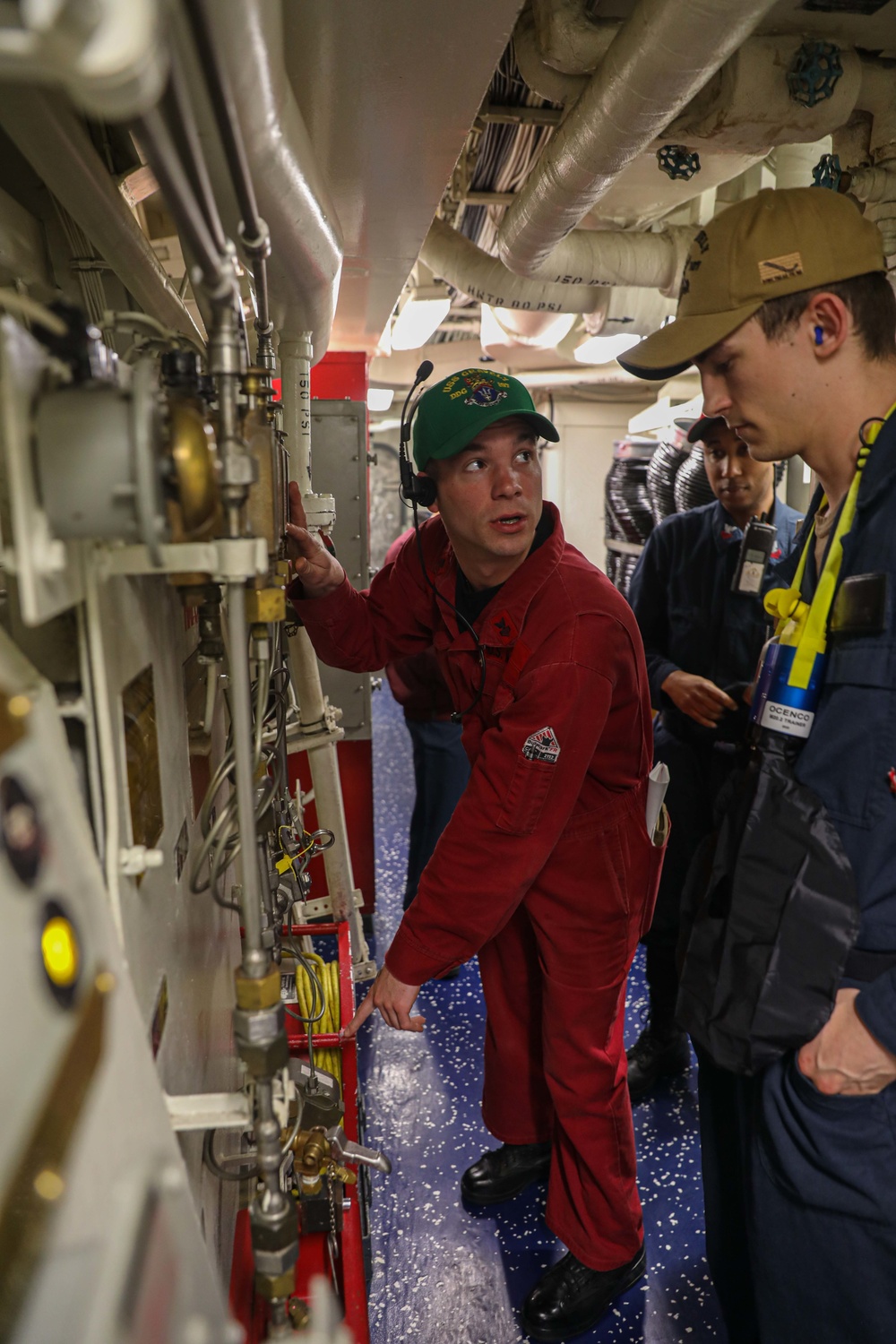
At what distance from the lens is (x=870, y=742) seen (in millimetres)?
1023

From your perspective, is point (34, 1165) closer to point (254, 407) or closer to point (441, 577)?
point (254, 407)

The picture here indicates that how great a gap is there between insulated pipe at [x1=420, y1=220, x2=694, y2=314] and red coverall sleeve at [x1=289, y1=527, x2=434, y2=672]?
4.40 ft

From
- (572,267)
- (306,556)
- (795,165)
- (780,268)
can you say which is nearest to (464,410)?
(306,556)

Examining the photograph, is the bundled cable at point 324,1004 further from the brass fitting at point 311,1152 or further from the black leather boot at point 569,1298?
the black leather boot at point 569,1298

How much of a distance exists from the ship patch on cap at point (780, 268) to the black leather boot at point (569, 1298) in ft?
5.85

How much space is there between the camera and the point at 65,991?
0.54 meters

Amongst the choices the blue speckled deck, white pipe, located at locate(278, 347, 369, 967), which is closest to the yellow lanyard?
white pipe, located at locate(278, 347, 369, 967)

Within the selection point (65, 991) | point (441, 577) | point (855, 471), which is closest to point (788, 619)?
point (855, 471)

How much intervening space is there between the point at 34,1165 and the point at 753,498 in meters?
2.13

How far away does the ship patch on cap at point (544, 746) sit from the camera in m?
1.38

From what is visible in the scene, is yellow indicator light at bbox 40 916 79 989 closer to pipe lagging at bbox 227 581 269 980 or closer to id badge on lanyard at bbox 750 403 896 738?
pipe lagging at bbox 227 581 269 980

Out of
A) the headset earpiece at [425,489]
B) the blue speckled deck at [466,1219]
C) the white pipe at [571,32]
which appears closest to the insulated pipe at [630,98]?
the white pipe at [571,32]

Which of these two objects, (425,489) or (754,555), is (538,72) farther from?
(754,555)

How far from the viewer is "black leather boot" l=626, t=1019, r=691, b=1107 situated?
2189 millimetres
